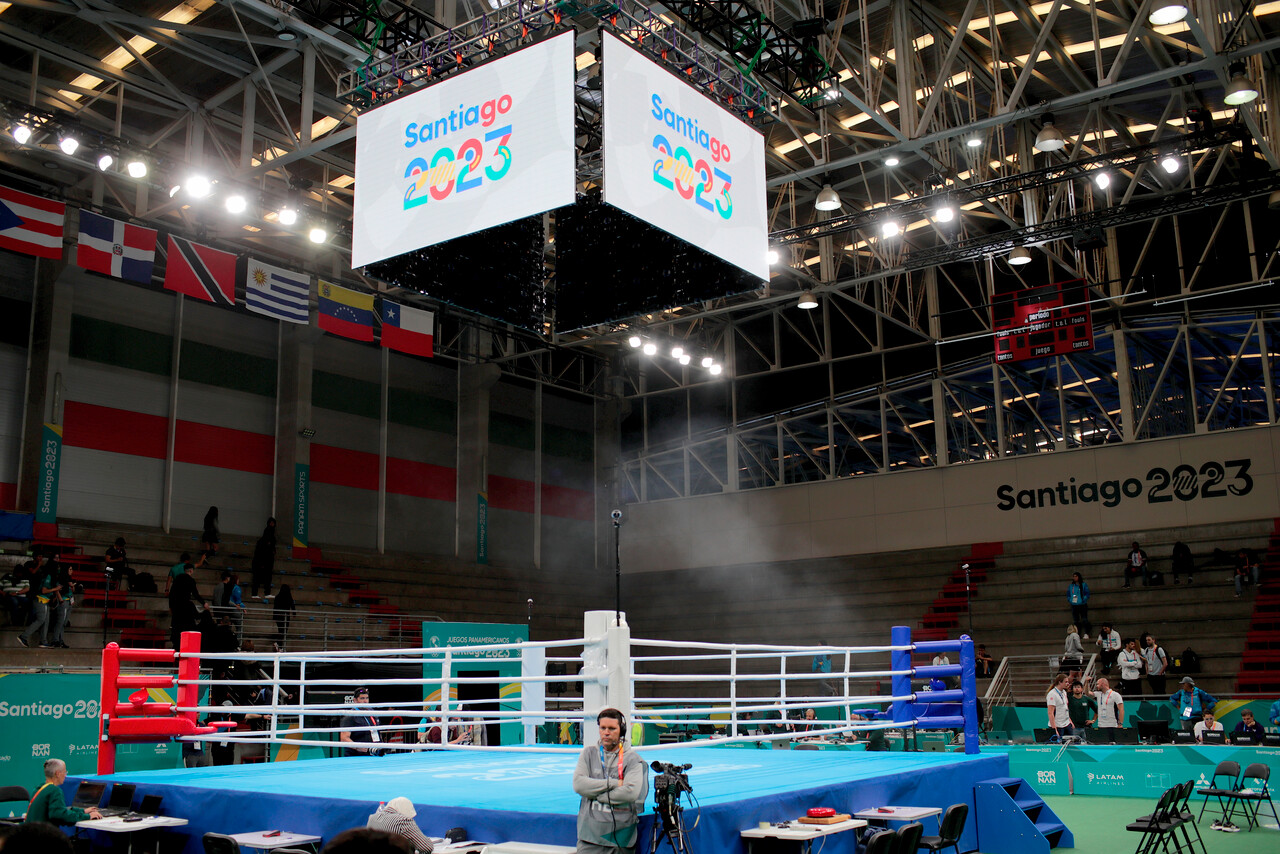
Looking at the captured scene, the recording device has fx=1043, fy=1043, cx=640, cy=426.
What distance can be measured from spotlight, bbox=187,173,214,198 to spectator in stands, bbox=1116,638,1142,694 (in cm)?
1652

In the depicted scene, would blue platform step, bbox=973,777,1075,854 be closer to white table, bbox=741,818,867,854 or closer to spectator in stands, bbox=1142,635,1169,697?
white table, bbox=741,818,867,854

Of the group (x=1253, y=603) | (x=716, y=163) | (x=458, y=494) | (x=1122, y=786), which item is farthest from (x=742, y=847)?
(x=458, y=494)

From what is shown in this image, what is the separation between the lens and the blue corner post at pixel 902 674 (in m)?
9.35

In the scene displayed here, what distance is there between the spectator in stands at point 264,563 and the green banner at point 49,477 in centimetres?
358

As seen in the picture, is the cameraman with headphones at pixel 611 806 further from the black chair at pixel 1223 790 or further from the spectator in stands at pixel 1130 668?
the spectator in stands at pixel 1130 668

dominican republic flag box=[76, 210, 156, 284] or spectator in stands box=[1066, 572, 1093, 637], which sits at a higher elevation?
dominican republic flag box=[76, 210, 156, 284]

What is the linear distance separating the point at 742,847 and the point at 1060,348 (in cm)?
1549

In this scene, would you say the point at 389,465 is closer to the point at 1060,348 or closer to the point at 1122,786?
the point at 1060,348

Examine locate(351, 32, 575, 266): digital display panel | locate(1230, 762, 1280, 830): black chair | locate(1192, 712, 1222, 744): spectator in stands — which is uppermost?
locate(351, 32, 575, 266): digital display panel

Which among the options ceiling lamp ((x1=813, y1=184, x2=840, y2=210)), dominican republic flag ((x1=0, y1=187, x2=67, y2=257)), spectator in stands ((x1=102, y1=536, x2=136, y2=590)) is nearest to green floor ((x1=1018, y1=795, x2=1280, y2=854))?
ceiling lamp ((x1=813, y1=184, x2=840, y2=210))

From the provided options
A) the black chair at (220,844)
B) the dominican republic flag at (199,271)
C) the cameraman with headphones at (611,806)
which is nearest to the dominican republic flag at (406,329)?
the dominican republic flag at (199,271)

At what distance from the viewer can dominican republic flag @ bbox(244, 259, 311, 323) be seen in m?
18.1

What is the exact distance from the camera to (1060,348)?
18844 mm

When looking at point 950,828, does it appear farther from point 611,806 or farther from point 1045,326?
point 1045,326
